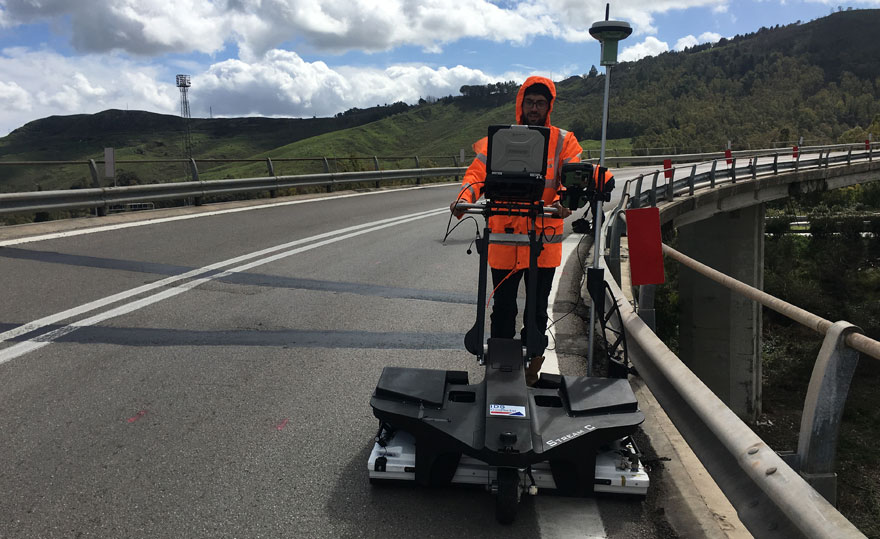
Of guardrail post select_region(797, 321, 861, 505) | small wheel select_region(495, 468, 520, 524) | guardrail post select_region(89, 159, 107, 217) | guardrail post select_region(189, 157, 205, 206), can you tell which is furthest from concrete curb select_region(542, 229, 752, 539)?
guardrail post select_region(189, 157, 205, 206)

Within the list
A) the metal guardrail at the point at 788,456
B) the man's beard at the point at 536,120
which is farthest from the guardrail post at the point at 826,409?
the man's beard at the point at 536,120

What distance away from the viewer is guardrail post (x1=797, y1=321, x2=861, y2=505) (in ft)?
7.60

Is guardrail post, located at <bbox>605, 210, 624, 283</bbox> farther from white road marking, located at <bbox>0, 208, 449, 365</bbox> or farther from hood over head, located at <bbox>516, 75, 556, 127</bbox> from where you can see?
white road marking, located at <bbox>0, 208, 449, 365</bbox>

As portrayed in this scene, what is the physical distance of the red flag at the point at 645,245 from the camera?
16.2 ft

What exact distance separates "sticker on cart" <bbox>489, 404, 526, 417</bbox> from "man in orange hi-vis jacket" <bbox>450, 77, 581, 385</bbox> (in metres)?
0.84

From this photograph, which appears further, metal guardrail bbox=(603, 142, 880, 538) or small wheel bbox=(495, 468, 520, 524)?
small wheel bbox=(495, 468, 520, 524)

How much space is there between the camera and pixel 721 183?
28.3 metres

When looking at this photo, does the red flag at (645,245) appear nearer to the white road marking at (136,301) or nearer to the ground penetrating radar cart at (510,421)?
the ground penetrating radar cart at (510,421)

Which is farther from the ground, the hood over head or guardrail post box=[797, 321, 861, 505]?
the hood over head

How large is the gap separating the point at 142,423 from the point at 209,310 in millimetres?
2727

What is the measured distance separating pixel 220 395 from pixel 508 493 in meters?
2.24

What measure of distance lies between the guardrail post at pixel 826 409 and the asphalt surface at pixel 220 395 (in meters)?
0.72

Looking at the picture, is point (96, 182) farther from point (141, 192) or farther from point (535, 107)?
point (535, 107)

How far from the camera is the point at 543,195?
4.04 meters
